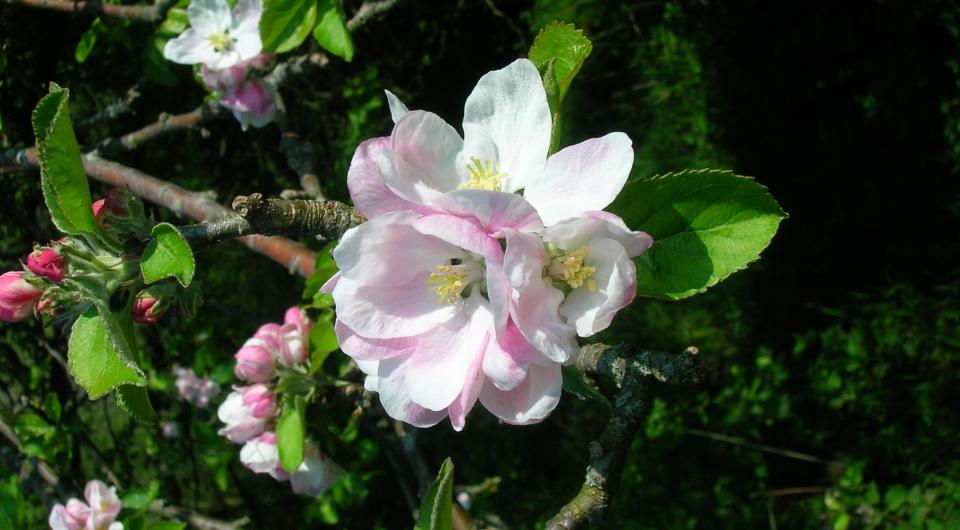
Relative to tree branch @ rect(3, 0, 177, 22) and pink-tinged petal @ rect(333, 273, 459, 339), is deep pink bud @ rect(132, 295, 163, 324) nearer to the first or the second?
pink-tinged petal @ rect(333, 273, 459, 339)

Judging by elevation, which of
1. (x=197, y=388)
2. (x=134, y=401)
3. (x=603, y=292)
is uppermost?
(x=603, y=292)

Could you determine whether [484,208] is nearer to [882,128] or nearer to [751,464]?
[882,128]

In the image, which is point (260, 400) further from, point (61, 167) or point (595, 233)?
point (595, 233)

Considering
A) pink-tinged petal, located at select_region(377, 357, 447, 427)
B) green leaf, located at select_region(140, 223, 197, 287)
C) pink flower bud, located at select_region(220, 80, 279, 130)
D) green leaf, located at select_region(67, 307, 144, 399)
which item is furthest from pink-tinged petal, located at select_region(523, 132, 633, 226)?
pink flower bud, located at select_region(220, 80, 279, 130)

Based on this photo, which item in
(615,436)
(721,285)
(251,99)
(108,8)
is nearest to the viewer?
(615,436)

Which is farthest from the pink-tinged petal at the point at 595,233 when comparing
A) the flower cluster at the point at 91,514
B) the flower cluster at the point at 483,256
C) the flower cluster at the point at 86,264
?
the flower cluster at the point at 91,514

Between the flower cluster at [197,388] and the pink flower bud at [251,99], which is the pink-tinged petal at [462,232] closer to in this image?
the pink flower bud at [251,99]

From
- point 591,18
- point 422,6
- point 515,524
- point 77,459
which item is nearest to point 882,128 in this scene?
point 591,18

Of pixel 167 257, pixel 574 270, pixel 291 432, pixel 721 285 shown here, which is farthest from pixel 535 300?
pixel 721 285
